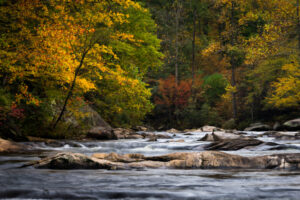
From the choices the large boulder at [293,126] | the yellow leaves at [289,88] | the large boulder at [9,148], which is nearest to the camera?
the large boulder at [9,148]

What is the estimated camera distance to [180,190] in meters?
3.87

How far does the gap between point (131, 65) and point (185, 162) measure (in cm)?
1294

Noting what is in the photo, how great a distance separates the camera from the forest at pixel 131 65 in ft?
37.4

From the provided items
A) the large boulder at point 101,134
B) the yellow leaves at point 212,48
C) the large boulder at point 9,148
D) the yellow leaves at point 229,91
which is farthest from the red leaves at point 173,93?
the large boulder at point 9,148

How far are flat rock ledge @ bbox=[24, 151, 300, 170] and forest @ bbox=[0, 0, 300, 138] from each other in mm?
5456

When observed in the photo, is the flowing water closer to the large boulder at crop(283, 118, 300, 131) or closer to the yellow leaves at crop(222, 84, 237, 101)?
the large boulder at crop(283, 118, 300, 131)

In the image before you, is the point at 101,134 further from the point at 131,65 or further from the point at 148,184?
the point at 148,184

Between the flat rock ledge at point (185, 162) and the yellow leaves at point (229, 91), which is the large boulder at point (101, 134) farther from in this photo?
the yellow leaves at point (229, 91)

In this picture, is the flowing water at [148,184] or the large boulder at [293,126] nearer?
the flowing water at [148,184]

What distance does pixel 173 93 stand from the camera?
30.5 metres

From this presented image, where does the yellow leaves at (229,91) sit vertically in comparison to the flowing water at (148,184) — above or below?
above

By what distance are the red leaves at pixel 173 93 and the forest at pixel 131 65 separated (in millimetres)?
98

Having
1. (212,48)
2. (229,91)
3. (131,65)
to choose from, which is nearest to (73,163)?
(131,65)

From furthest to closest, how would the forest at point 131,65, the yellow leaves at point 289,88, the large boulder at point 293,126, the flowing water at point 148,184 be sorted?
the yellow leaves at point 289,88
the large boulder at point 293,126
the forest at point 131,65
the flowing water at point 148,184
